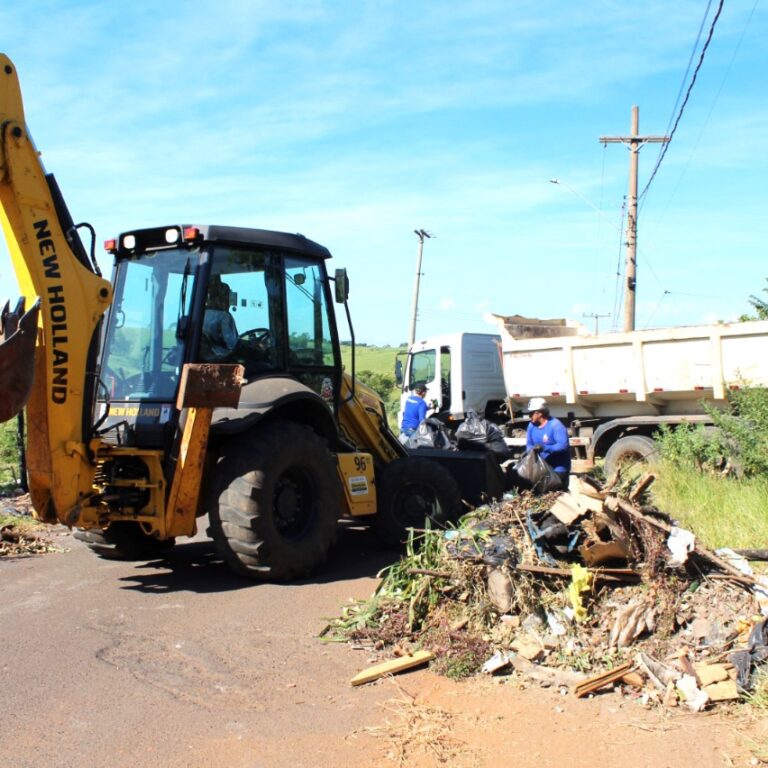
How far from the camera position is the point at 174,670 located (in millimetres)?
5203

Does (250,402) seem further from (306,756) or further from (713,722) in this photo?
(713,722)

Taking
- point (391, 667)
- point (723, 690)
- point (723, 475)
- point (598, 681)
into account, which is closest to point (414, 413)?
point (723, 475)

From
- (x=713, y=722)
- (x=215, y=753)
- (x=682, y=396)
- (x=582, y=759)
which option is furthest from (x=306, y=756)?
(x=682, y=396)

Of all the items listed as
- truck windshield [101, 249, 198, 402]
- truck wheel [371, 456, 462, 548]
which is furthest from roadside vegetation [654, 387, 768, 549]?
truck windshield [101, 249, 198, 402]

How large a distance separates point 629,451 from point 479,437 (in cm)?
418

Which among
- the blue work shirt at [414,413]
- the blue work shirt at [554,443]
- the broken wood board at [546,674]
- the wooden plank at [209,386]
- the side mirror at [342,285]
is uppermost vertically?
the side mirror at [342,285]

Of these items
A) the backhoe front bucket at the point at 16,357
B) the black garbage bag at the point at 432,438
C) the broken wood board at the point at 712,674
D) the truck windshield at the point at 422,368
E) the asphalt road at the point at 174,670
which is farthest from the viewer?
the truck windshield at the point at 422,368

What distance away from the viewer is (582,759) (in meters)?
4.03

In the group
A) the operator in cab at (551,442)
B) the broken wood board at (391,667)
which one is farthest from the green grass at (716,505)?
the broken wood board at (391,667)

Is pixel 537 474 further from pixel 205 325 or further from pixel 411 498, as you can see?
pixel 205 325

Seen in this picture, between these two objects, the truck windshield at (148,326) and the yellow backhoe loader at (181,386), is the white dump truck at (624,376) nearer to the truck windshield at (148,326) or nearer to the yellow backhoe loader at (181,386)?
the yellow backhoe loader at (181,386)

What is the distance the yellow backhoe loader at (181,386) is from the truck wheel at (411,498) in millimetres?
22

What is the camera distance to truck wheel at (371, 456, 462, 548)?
8.52 m

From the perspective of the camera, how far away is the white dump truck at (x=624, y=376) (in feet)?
41.3
